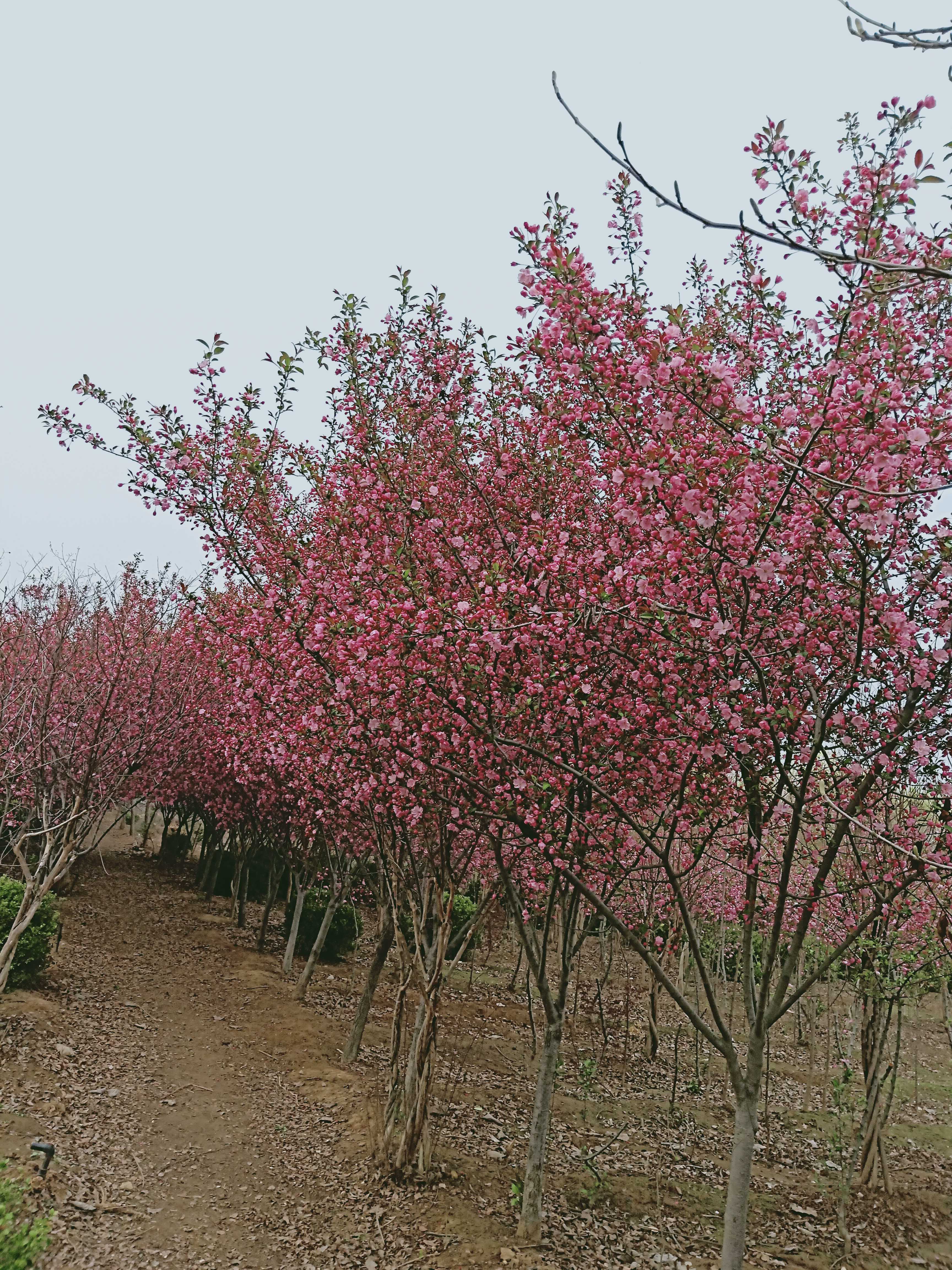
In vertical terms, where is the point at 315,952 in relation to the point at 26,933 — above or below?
below

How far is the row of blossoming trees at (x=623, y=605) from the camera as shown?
400cm

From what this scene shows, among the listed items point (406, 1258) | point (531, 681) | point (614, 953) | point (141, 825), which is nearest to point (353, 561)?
point (531, 681)

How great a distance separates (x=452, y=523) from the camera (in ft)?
21.6

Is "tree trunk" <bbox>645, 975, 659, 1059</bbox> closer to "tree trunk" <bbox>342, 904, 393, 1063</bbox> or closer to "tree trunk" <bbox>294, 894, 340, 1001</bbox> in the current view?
"tree trunk" <bbox>342, 904, 393, 1063</bbox>

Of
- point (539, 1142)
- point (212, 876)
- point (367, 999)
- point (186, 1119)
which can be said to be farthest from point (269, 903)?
point (539, 1142)

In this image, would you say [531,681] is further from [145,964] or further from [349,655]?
[145,964]

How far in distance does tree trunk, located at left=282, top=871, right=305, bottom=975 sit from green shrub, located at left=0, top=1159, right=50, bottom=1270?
1068 centimetres

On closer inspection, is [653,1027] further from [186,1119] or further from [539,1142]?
[186,1119]

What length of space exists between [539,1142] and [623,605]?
14.2 ft

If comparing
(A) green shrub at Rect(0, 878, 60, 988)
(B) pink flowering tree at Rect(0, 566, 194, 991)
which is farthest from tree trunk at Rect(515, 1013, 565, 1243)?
(A) green shrub at Rect(0, 878, 60, 988)

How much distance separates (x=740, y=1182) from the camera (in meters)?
4.46

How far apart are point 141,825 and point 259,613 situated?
2801cm

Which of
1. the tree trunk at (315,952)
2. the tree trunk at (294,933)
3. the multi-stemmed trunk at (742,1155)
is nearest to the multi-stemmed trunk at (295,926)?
the tree trunk at (294,933)

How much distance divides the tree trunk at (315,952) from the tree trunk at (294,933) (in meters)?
0.94
